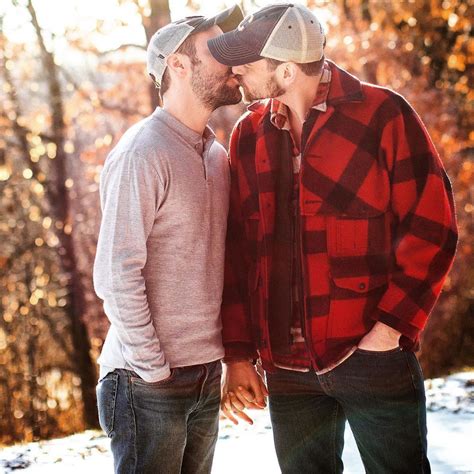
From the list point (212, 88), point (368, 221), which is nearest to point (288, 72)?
point (212, 88)

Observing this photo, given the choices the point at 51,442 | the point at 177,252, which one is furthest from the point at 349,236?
the point at 51,442

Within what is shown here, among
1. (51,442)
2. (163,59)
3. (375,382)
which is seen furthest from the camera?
(51,442)

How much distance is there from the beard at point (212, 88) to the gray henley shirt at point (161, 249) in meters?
0.13

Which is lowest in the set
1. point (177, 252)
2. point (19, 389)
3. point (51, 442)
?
point (19, 389)

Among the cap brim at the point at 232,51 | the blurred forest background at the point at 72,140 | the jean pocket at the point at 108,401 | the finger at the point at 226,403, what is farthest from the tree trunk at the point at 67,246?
the cap brim at the point at 232,51

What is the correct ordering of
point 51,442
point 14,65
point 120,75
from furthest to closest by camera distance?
point 120,75 < point 14,65 < point 51,442

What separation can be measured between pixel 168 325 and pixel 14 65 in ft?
37.9

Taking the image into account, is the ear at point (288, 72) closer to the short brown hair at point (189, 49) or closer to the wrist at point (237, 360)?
the short brown hair at point (189, 49)

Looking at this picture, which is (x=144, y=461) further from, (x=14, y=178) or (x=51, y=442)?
(x=14, y=178)

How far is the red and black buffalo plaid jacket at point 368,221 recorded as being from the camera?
220 cm

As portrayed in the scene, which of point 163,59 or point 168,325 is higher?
point 163,59

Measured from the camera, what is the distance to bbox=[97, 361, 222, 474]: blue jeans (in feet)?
7.43

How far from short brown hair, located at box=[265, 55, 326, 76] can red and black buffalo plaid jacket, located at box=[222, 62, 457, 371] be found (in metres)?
0.06

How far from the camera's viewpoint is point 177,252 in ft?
7.63
